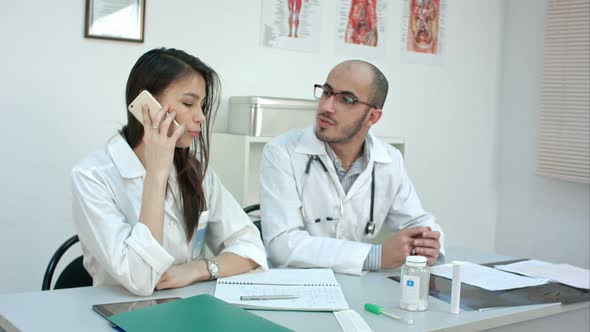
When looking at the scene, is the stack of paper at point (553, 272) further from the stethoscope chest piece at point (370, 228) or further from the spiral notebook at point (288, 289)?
the spiral notebook at point (288, 289)

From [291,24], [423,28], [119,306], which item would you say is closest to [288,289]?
[119,306]

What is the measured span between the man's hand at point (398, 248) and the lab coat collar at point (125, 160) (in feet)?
2.75

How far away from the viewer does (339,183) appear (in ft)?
8.36

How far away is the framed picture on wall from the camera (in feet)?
10.3

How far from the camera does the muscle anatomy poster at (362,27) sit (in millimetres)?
4105

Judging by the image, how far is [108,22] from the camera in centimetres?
320

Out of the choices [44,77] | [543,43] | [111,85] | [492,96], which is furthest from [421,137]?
[44,77]

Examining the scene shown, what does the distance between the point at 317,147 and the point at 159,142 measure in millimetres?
798

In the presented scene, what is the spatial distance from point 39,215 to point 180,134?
1.46 m

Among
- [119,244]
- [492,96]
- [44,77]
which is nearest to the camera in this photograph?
[119,244]

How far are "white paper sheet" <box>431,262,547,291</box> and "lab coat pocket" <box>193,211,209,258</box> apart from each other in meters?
0.76

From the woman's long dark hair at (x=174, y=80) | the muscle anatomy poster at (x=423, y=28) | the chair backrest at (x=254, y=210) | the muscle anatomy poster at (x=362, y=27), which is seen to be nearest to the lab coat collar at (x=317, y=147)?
the chair backrest at (x=254, y=210)

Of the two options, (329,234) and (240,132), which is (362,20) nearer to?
(240,132)

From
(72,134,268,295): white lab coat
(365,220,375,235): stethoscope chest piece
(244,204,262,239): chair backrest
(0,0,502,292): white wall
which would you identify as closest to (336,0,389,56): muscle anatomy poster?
(0,0,502,292): white wall
